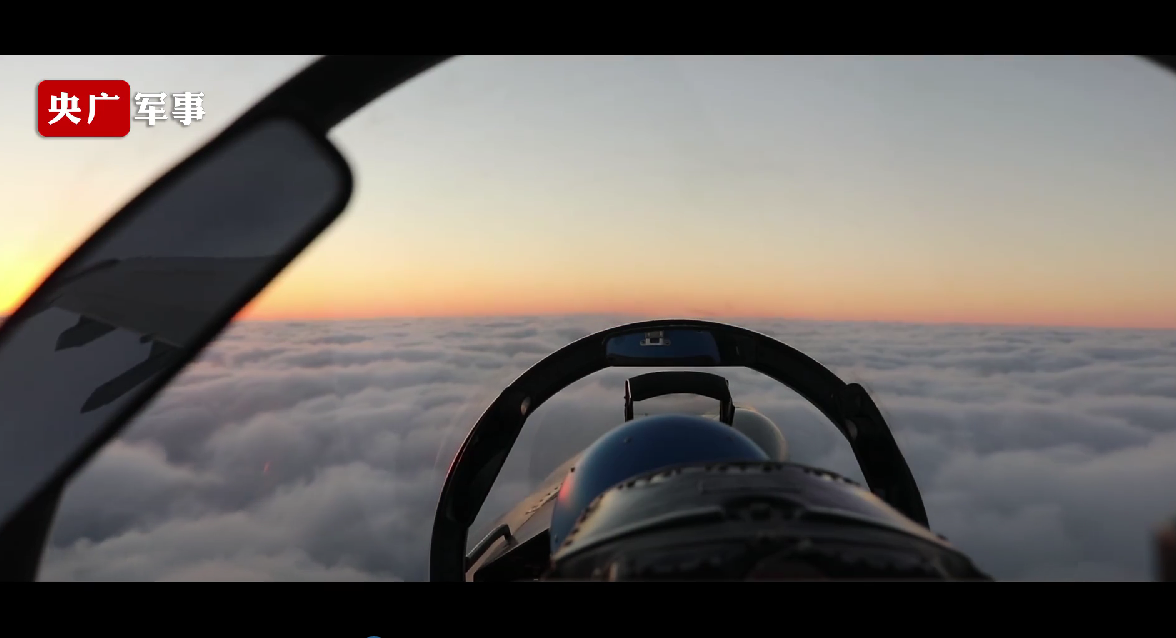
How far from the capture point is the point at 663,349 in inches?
76.0

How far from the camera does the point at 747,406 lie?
79.8 inches

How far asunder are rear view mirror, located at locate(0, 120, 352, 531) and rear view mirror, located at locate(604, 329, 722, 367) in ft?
A: 3.27

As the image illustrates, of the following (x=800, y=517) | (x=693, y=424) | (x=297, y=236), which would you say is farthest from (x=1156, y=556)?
(x=297, y=236)

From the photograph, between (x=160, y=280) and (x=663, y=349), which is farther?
(x=663, y=349)

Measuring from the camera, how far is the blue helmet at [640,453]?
136 cm

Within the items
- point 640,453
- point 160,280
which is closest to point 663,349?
point 640,453

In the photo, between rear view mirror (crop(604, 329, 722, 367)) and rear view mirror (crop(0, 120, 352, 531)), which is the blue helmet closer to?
rear view mirror (crop(604, 329, 722, 367))

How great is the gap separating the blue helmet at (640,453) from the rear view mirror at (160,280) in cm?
73

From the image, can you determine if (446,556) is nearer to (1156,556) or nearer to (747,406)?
(747,406)

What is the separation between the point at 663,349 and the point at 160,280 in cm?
126

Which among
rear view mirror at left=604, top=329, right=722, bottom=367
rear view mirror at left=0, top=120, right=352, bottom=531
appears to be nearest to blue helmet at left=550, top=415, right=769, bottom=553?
rear view mirror at left=604, top=329, right=722, bottom=367

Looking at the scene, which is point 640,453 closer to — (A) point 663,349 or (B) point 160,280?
(A) point 663,349

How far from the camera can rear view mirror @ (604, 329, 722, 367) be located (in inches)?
75.7
